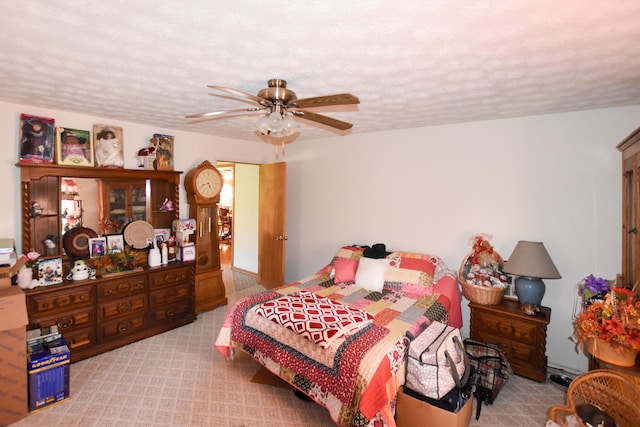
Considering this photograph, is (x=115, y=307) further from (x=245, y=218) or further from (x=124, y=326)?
(x=245, y=218)

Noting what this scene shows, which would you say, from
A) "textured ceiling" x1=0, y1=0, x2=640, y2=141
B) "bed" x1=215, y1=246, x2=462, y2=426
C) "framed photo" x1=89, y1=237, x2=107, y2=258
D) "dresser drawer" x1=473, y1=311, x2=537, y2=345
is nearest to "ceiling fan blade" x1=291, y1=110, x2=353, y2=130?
"textured ceiling" x1=0, y1=0, x2=640, y2=141

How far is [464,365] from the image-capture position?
2219 millimetres

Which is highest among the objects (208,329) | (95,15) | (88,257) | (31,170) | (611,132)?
(95,15)

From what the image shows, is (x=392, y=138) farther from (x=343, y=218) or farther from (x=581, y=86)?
(x=581, y=86)

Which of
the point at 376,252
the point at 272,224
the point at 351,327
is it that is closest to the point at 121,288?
the point at 272,224

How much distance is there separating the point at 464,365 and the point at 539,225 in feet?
5.63

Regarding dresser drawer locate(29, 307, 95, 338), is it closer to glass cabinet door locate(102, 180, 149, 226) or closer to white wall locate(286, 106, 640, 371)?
glass cabinet door locate(102, 180, 149, 226)

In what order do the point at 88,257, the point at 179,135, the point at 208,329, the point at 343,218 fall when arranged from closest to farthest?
1. the point at 88,257
2. the point at 208,329
3. the point at 179,135
4. the point at 343,218

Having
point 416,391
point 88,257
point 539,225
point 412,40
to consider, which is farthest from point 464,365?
point 88,257

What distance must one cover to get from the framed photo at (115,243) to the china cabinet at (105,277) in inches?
6.6

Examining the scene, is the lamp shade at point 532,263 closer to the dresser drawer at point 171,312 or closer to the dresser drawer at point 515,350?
the dresser drawer at point 515,350

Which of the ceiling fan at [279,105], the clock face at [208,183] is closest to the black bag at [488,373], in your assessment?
the ceiling fan at [279,105]

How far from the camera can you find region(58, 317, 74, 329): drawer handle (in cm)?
291

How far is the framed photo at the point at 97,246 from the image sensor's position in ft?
10.8
